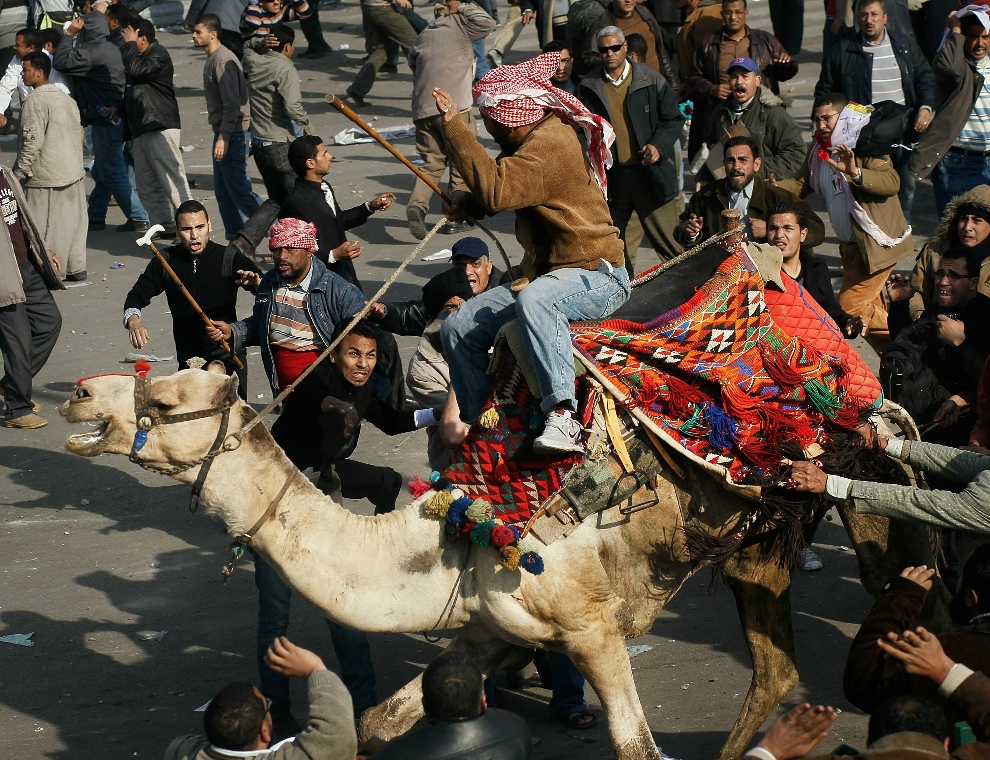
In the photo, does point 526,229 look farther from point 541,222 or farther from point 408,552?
point 408,552

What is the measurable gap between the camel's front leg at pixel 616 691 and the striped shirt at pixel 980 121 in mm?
7181

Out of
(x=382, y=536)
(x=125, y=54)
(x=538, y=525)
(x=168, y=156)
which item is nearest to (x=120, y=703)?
(x=382, y=536)

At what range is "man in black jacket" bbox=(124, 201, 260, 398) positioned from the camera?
31.9 ft

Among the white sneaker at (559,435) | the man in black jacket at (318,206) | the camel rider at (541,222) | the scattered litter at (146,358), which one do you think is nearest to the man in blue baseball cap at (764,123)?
the man in black jacket at (318,206)

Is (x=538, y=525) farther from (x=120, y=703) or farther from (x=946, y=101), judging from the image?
(x=946, y=101)

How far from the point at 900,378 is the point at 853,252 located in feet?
9.68

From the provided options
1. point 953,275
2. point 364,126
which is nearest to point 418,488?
point 364,126

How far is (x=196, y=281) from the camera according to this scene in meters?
9.81

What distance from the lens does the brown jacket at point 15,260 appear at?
10.9m

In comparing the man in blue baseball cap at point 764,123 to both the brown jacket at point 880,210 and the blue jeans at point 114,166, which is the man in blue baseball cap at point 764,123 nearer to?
the brown jacket at point 880,210

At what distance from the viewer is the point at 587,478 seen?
5711 mm

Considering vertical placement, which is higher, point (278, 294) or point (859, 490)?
point (859, 490)

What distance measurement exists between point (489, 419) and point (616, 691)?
49.5 inches

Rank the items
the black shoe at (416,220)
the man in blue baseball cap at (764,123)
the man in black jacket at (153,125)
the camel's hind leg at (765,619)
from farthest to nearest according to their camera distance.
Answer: the man in black jacket at (153,125), the black shoe at (416,220), the man in blue baseball cap at (764,123), the camel's hind leg at (765,619)
